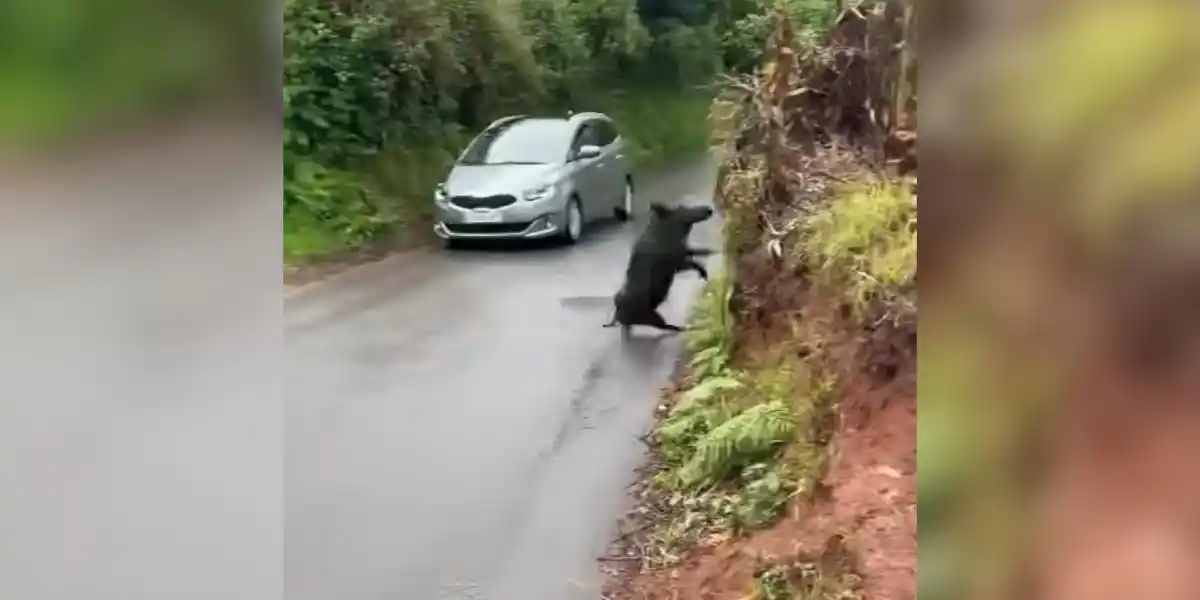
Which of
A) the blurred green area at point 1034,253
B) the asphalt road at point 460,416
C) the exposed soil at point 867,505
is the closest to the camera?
the blurred green area at point 1034,253

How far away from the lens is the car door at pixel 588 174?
1680 mm

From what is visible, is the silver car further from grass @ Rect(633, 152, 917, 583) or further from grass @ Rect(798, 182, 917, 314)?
grass @ Rect(798, 182, 917, 314)

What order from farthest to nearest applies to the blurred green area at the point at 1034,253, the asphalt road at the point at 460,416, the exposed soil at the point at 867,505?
the asphalt road at the point at 460,416 → the exposed soil at the point at 867,505 → the blurred green area at the point at 1034,253

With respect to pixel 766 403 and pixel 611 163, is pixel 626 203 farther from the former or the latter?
pixel 766 403

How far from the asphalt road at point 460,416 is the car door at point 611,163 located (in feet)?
0.11

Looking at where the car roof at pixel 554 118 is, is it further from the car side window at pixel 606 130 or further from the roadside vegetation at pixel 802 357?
the roadside vegetation at pixel 802 357

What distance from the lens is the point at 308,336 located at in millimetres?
1713

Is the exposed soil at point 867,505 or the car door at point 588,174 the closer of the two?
the exposed soil at point 867,505

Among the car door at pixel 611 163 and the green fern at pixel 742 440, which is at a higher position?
the car door at pixel 611 163

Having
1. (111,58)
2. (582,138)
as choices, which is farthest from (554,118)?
(111,58)

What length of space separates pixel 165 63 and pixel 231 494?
626 mm

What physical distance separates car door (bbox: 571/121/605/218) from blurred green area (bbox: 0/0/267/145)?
47cm

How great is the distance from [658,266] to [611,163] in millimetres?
161

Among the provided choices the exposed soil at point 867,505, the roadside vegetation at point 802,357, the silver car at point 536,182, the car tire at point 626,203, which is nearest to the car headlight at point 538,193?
the silver car at point 536,182
